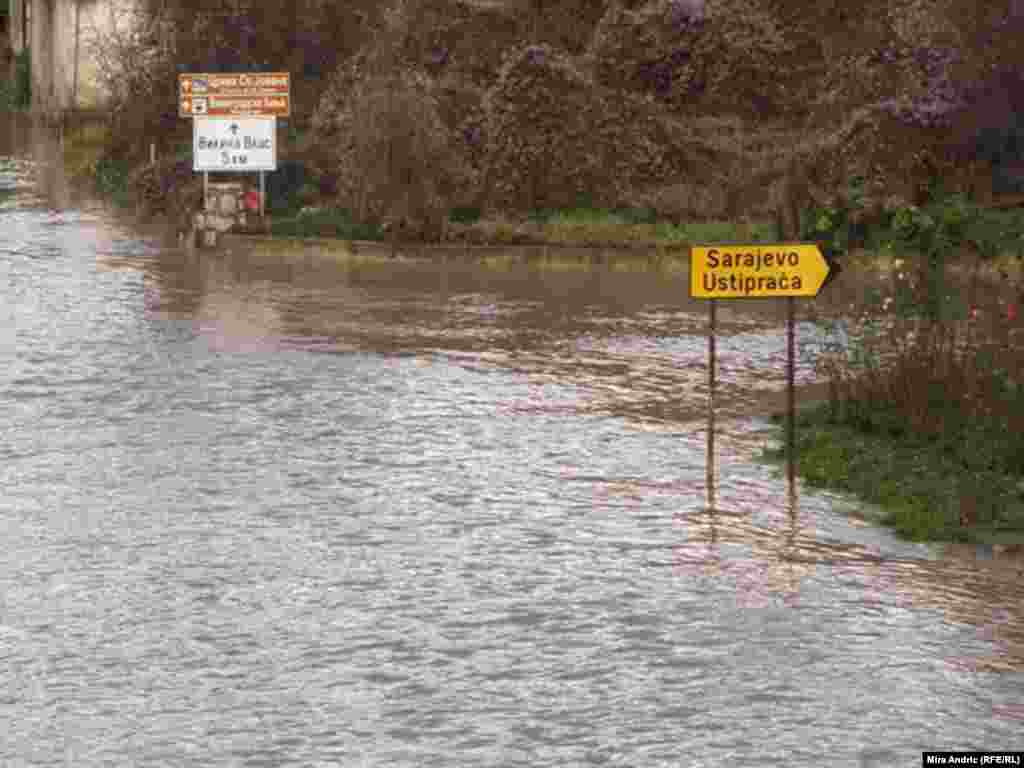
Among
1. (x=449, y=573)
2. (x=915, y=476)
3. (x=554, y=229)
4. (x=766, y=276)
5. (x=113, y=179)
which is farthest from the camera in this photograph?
(x=113, y=179)

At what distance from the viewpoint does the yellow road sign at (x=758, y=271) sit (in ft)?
49.0

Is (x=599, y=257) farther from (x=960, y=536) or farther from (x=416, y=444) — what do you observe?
(x=960, y=536)

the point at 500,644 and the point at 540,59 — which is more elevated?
the point at 540,59

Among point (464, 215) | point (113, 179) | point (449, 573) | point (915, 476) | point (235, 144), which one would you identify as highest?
point (235, 144)

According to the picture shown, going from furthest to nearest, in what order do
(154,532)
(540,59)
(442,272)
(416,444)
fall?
(540,59) → (442,272) → (416,444) → (154,532)

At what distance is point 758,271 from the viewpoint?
49.5 feet

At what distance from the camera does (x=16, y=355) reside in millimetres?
20234

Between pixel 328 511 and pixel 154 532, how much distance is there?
1072mm

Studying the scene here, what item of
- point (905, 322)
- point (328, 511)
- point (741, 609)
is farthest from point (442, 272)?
point (741, 609)

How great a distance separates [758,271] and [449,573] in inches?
154

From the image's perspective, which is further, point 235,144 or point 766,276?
point 235,144

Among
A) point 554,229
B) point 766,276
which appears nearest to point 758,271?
point 766,276

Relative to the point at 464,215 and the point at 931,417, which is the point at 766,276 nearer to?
the point at 931,417

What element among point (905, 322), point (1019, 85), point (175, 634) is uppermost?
point (1019, 85)
